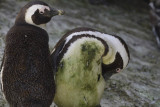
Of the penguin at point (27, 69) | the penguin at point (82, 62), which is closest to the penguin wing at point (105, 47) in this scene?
the penguin at point (82, 62)

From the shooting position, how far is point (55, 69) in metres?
1.39

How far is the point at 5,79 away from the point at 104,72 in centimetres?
50

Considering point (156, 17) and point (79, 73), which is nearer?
point (79, 73)

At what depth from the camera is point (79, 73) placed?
140 centimetres

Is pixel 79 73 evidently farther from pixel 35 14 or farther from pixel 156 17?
pixel 156 17

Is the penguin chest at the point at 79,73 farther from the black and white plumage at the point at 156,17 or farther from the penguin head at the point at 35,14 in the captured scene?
the black and white plumage at the point at 156,17

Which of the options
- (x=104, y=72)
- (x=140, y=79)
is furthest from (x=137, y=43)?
(x=104, y=72)

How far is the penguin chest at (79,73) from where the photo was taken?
54.5 inches

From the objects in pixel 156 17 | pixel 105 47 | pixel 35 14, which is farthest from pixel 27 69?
pixel 156 17

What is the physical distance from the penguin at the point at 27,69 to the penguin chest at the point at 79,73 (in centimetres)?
12

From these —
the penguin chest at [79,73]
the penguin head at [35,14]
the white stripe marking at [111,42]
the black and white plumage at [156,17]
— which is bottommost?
the black and white plumage at [156,17]

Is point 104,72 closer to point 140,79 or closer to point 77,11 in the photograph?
point 140,79

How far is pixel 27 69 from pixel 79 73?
10.7 inches

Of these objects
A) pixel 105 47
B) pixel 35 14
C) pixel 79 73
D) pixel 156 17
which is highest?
pixel 35 14
